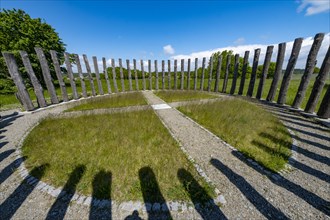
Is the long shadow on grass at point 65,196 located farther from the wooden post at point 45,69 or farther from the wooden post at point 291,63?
the wooden post at point 291,63

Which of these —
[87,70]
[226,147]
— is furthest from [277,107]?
[87,70]

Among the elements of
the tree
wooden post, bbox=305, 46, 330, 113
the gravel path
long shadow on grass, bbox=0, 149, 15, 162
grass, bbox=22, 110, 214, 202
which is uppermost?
the tree

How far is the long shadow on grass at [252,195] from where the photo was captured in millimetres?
2012

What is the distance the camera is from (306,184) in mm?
2516

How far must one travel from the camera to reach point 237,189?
7.94 feet

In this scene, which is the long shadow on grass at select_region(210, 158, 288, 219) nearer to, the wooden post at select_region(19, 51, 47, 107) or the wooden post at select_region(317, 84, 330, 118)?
the wooden post at select_region(317, 84, 330, 118)

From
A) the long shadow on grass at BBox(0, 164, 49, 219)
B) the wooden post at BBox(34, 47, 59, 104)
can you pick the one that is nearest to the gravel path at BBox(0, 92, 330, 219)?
the long shadow on grass at BBox(0, 164, 49, 219)

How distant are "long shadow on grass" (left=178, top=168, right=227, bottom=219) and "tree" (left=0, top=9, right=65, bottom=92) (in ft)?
71.8

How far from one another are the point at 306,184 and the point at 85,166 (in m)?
4.30

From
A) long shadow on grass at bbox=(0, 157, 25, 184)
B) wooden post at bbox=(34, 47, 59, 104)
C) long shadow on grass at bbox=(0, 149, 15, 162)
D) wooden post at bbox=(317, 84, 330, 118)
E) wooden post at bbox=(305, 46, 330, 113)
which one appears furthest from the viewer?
wooden post at bbox=(34, 47, 59, 104)

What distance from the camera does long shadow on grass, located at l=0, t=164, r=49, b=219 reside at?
2.13 m

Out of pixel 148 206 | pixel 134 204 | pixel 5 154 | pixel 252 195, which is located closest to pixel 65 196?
pixel 134 204

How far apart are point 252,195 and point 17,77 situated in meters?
9.91

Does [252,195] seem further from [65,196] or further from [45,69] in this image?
[45,69]
